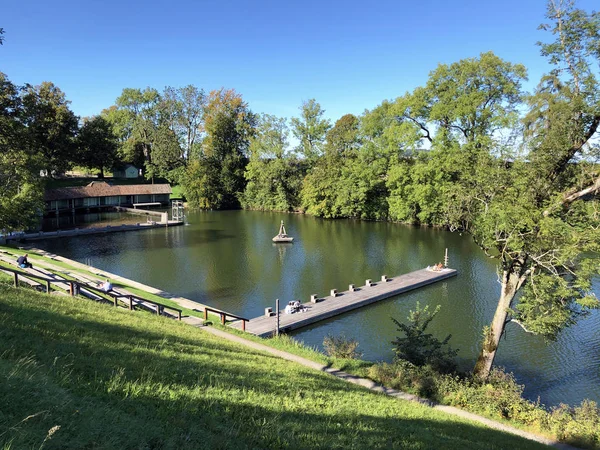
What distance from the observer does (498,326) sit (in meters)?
13.1

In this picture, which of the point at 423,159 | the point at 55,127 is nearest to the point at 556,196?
the point at 423,159

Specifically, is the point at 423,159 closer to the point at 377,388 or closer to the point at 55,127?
the point at 377,388

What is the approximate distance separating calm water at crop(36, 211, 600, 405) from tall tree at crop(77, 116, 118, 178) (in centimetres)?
2713

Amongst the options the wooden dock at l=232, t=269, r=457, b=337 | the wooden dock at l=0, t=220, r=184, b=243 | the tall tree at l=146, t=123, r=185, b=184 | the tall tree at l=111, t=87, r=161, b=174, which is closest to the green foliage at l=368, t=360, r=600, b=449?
the wooden dock at l=232, t=269, r=457, b=337

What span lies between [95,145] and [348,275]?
52.5 metres

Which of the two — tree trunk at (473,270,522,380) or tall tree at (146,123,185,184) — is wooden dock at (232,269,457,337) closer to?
tree trunk at (473,270,522,380)

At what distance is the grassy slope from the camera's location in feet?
13.4

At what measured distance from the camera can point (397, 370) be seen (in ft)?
38.1

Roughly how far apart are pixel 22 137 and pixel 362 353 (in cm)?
1630

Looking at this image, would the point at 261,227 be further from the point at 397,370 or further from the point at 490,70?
the point at 397,370

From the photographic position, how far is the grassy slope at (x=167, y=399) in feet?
13.4

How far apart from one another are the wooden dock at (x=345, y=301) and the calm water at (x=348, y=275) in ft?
1.48

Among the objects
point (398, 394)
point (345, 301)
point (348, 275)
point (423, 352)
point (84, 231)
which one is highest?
point (84, 231)

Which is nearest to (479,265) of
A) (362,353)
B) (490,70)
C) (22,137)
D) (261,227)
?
(362,353)
